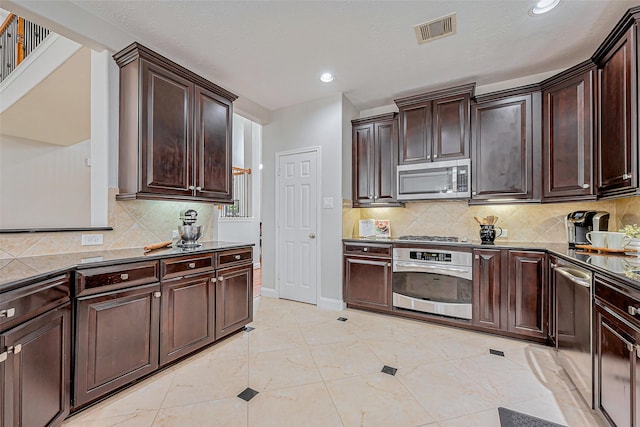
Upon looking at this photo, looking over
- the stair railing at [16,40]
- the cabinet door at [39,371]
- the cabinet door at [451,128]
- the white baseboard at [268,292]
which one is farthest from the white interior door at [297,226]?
the stair railing at [16,40]

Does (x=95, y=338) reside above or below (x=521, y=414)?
above

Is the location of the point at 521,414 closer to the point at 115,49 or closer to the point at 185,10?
the point at 185,10

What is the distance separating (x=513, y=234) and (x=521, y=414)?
2098 millimetres

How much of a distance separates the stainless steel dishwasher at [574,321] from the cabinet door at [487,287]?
451 millimetres

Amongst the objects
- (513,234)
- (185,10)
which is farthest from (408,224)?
(185,10)

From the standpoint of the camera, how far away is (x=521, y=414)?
1690 mm

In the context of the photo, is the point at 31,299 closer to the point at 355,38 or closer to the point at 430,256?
the point at 355,38

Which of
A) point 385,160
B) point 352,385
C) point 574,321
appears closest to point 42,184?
point 385,160

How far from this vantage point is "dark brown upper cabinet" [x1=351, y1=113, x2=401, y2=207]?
3619 mm

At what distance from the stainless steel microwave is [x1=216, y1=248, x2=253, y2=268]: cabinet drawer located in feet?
6.48

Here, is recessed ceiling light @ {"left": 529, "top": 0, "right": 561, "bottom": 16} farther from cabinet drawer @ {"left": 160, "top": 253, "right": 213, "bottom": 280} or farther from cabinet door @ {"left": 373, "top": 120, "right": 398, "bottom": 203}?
cabinet drawer @ {"left": 160, "top": 253, "right": 213, "bottom": 280}

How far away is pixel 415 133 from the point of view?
3426mm

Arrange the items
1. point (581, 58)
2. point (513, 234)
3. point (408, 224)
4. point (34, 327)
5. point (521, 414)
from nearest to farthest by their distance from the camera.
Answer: point (34, 327) → point (521, 414) → point (581, 58) → point (513, 234) → point (408, 224)

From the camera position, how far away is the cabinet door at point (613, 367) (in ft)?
4.29
